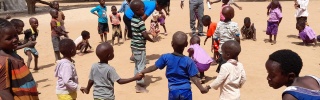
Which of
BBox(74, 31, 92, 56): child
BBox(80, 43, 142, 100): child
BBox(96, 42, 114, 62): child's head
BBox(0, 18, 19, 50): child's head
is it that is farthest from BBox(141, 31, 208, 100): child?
BBox(74, 31, 92, 56): child

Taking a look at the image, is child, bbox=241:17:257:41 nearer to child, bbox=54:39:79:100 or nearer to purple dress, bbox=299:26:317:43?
purple dress, bbox=299:26:317:43

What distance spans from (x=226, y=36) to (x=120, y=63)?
2853 millimetres

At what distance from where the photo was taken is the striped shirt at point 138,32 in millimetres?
6316

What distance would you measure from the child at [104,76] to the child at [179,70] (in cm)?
46

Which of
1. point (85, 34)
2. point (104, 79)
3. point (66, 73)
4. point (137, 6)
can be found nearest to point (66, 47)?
point (66, 73)

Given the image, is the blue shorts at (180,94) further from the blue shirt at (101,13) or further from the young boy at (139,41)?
the blue shirt at (101,13)

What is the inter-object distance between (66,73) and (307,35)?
23.5 ft

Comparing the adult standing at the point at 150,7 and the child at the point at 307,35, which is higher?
A: the adult standing at the point at 150,7

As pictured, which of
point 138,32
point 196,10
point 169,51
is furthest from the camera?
point 196,10

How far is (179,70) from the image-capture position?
4.39 meters

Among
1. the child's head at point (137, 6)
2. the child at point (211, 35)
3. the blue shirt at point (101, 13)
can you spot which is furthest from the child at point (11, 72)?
the blue shirt at point (101, 13)

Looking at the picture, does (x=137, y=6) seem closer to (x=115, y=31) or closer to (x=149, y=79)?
(x=149, y=79)

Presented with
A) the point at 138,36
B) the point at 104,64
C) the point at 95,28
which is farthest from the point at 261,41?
the point at 104,64

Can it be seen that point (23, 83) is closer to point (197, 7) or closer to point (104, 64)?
point (104, 64)
